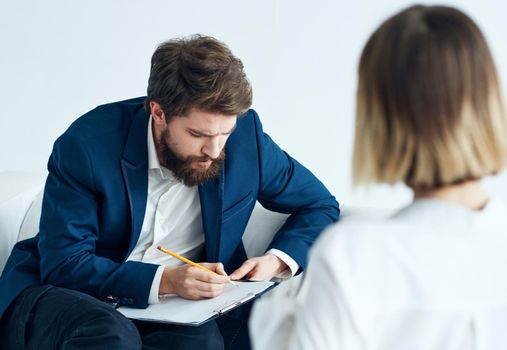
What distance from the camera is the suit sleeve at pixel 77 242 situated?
2.30 meters

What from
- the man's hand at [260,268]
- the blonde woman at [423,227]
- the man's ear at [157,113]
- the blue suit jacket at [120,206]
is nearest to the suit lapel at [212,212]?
the blue suit jacket at [120,206]

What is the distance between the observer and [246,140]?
2.53 meters

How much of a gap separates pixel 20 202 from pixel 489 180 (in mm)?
1864

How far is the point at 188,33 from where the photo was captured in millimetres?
3875

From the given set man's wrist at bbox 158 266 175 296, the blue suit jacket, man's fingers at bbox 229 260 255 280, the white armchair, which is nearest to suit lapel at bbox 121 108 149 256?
the blue suit jacket

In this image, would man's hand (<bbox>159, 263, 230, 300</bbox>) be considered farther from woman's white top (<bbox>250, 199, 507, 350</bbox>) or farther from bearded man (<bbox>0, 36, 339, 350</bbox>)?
woman's white top (<bbox>250, 199, 507, 350</bbox>)

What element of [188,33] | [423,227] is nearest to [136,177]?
[423,227]

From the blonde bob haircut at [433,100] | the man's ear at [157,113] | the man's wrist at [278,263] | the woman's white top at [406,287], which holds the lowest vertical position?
the man's wrist at [278,263]

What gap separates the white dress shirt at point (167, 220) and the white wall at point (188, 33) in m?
1.45

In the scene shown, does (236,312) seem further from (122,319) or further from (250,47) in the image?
(250,47)

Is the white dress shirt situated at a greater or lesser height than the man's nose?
lesser

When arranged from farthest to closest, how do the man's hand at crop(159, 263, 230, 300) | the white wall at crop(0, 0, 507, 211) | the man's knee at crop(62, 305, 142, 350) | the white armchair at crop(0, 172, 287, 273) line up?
the white wall at crop(0, 0, 507, 211), the white armchair at crop(0, 172, 287, 273), the man's hand at crop(159, 263, 230, 300), the man's knee at crop(62, 305, 142, 350)

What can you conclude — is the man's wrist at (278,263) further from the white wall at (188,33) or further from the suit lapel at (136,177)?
the white wall at (188,33)

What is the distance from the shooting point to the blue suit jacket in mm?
2318
